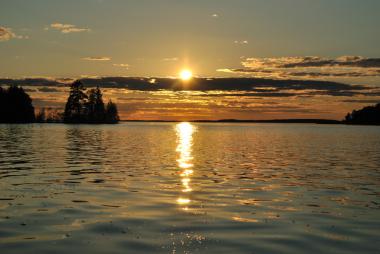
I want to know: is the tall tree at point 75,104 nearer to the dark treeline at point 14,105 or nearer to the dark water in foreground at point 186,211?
the dark treeline at point 14,105

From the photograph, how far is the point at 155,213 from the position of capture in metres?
16.5

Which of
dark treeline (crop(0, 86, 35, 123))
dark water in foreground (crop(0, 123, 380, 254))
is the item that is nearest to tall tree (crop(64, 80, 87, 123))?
dark treeline (crop(0, 86, 35, 123))

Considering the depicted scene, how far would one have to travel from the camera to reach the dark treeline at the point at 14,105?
570ft

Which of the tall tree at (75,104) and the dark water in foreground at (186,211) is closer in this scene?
the dark water in foreground at (186,211)

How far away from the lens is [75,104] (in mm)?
195250

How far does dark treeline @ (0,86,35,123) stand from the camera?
173625mm

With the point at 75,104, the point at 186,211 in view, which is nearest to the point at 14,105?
the point at 75,104

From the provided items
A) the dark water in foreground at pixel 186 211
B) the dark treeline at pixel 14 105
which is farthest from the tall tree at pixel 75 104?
the dark water in foreground at pixel 186 211

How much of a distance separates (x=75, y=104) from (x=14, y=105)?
88.9ft

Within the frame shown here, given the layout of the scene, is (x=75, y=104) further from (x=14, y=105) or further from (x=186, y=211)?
(x=186, y=211)

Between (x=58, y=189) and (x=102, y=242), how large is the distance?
33.1 feet

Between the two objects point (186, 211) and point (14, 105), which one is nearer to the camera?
point (186, 211)

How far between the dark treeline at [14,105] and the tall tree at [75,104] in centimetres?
1692

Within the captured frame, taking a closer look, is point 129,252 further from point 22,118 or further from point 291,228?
point 22,118
